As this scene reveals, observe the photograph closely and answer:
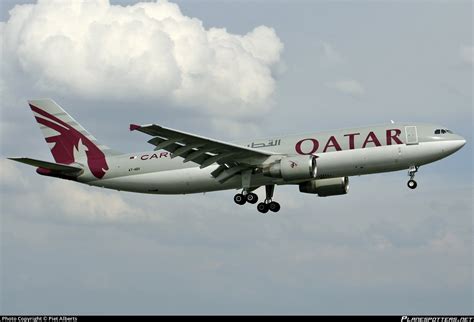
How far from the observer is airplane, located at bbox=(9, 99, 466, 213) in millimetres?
52469

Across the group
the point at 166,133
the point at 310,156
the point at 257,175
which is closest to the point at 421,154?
the point at 310,156

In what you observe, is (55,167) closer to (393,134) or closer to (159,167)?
(159,167)

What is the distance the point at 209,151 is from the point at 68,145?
12755 millimetres

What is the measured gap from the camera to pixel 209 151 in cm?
5438

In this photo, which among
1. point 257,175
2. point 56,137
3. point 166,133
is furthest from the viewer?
point 56,137

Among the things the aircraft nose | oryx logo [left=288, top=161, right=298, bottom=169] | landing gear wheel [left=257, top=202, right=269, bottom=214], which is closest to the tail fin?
landing gear wheel [left=257, top=202, right=269, bottom=214]

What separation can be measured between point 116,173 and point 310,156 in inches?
548

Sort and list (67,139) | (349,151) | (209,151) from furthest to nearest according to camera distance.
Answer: (67,139) → (209,151) → (349,151)

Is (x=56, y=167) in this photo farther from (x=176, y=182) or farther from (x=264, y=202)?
(x=264, y=202)

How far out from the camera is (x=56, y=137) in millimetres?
63094

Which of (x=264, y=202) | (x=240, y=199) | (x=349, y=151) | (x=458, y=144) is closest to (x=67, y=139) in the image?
(x=240, y=199)

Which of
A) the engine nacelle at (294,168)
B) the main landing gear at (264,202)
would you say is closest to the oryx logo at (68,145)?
the main landing gear at (264,202)

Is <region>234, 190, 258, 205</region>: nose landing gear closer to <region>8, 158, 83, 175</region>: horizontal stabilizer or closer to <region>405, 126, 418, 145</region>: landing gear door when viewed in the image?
<region>405, 126, 418, 145</region>: landing gear door

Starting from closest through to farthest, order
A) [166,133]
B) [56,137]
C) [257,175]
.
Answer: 1. [166,133]
2. [257,175]
3. [56,137]
